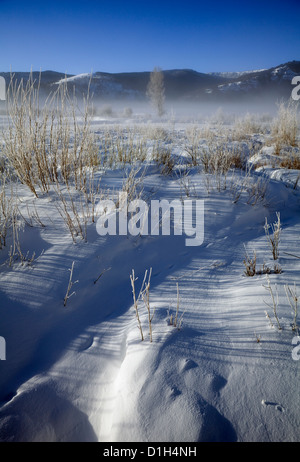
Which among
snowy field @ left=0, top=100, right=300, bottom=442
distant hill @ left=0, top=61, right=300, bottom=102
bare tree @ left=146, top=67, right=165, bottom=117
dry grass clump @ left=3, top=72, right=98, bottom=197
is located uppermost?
distant hill @ left=0, top=61, right=300, bottom=102

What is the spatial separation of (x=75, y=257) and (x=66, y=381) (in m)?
0.84

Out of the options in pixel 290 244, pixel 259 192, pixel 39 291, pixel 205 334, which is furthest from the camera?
pixel 259 192

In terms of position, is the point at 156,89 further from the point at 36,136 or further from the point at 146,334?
the point at 146,334

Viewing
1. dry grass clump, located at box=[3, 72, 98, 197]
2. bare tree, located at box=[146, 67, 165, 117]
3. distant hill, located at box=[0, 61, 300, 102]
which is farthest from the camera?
distant hill, located at box=[0, 61, 300, 102]

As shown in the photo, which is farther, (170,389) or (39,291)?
(39,291)

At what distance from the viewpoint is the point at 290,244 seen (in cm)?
183

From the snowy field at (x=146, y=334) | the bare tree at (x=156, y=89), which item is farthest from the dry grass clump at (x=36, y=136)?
the bare tree at (x=156, y=89)

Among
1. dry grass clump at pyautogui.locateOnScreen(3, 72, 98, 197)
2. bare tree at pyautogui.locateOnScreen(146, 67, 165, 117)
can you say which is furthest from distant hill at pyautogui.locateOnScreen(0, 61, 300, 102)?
dry grass clump at pyautogui.locateOnScreen(3, 72, 98, 197)

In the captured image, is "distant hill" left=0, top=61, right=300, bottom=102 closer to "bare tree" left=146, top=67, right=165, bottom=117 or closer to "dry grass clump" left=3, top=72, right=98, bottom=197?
"bare tree" left=146, top=67, right=165, bottom=117

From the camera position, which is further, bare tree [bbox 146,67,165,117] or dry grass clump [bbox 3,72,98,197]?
bare tree [bbox 146,67,165,117]

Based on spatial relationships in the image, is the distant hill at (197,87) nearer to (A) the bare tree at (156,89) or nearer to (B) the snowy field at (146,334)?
(A) the bare tree at (156,89)

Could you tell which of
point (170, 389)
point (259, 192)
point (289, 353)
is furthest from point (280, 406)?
point (259, 192)

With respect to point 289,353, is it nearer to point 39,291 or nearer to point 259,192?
point 39,291

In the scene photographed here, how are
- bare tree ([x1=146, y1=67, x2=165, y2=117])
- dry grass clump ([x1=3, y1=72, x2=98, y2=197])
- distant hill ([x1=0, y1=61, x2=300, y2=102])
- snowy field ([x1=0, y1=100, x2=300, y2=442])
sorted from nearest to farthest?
1. snowy field ([x1=0, y1=100, x2=300, y2=442])
2. dry grass clump ([x1=3, y1=72, x2=98, y2=197])
3. bare tree ([x1=146, y1=67, x2=165, y2=117])
4. distant hill ([x1=0, y1=61, x2=300, y2=102])
